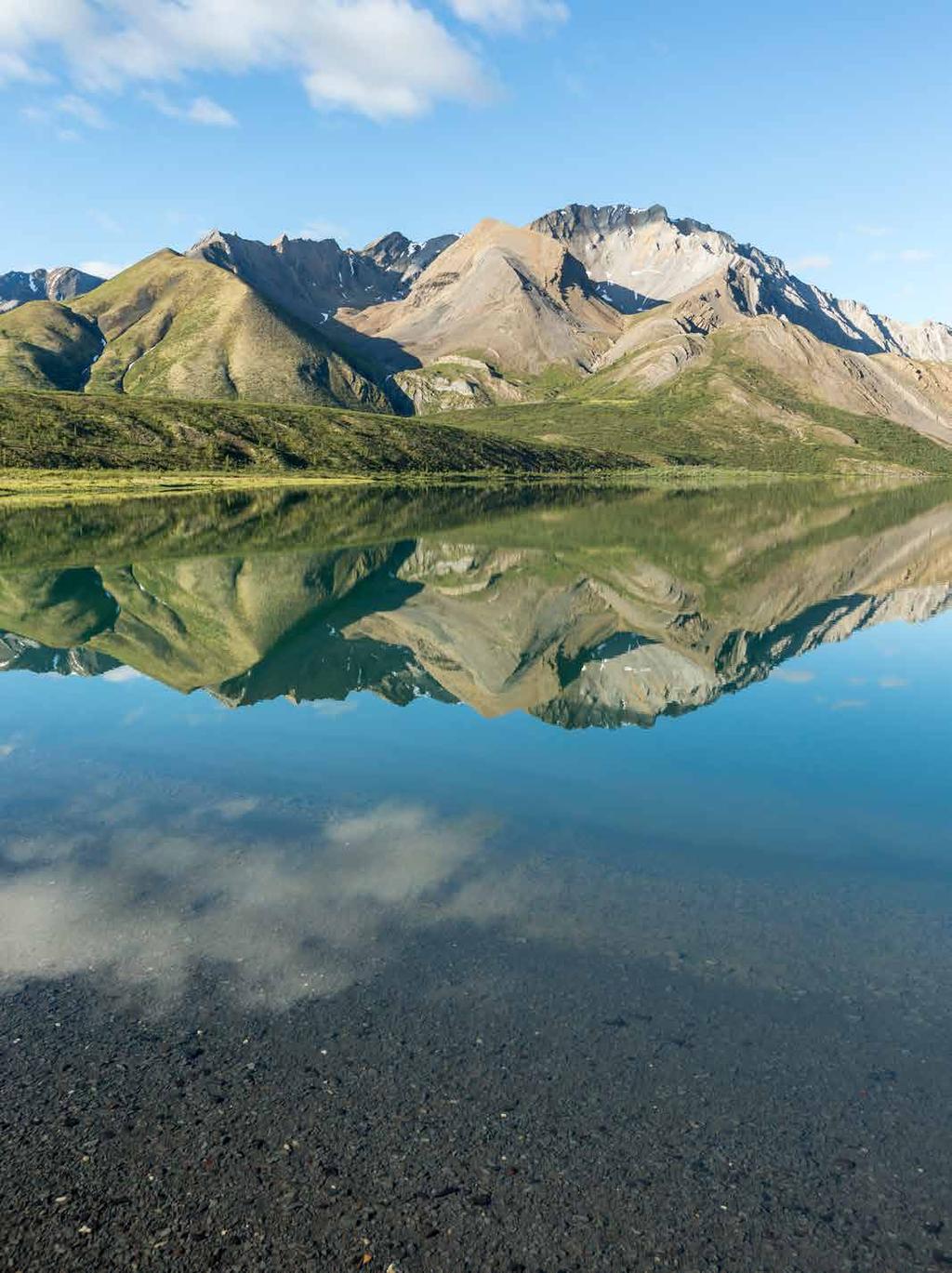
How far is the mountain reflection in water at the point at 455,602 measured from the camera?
3894 centimetres

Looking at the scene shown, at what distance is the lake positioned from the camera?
10.2 m

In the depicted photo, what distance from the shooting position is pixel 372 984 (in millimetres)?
14633

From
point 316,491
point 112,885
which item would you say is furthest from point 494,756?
point 316,491

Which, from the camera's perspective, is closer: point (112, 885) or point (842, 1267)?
point (842, 1267)

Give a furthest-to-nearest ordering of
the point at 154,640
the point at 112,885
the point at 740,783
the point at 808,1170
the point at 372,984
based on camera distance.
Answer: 1. the point at 154,640
2. the point at 740,783
3. the point at 112,885
4. the point at 372,984
5. the point at 808,1170

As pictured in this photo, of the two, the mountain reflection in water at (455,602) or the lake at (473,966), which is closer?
the lake at (473,966)

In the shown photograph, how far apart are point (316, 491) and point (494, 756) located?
475ft

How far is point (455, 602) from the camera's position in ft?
188

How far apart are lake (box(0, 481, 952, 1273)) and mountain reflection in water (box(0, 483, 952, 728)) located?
0.80 metres

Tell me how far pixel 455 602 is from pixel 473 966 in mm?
42891

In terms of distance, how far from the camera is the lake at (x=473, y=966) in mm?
10188

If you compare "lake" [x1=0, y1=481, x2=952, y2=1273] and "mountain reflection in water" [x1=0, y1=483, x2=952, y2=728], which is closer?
"lake" [x1=0, y1=481, x2=952, y2=1273]

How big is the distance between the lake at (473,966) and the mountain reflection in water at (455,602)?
795 mm

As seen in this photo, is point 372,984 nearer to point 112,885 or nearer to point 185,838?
point 112,885
